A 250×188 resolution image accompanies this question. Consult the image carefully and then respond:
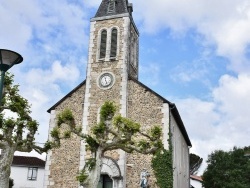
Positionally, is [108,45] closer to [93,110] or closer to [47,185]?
[93,110]

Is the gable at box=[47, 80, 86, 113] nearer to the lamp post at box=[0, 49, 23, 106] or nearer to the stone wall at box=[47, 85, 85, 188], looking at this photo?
the stone wall at box=[47, 85, 85, 188]

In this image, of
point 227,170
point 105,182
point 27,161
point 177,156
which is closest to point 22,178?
point 27,161

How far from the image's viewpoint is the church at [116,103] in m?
17.7

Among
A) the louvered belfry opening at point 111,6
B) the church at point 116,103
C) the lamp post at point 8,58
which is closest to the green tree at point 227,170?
the church at point 116,103

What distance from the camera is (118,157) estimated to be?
18.0m

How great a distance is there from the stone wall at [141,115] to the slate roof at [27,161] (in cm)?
2135

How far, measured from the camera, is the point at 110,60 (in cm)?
2050

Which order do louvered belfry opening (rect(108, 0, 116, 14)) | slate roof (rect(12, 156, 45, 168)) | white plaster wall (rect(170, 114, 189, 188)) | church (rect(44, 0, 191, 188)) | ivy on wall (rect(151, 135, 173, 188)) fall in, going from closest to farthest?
ivy on wall (rect(151, 135, 173, 188))
church (rect(44, 0, 191, 188))
white plaster wall (rect(170, 114, 189, 188))
louvered belfry opening (rect(108, 0, 116, 14))
slate roof (rect(12, 156, 45, 168))

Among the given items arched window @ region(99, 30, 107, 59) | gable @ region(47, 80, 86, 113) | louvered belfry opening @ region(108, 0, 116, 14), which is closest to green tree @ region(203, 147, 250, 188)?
gable @ region(47, 80, 86, 113)

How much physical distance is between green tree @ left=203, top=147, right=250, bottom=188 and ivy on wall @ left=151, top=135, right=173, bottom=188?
1191 cm

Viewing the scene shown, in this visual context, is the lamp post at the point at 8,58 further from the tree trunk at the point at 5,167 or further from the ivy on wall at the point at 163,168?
the ivy on wall at the point at 163,168

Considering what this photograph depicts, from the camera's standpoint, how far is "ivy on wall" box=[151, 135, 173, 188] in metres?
16.7

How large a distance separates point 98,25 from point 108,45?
1.75 m

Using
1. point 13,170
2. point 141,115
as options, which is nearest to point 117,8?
point 141,115
